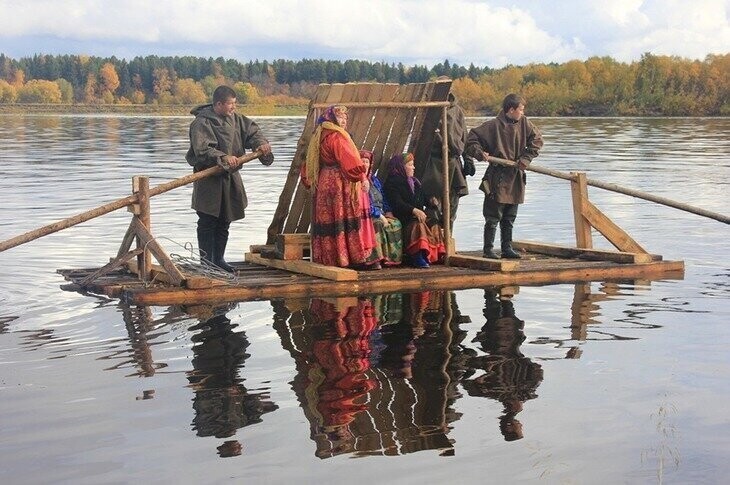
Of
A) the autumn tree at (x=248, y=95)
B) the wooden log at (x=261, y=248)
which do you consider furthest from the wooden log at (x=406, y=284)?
the autumn tree at (x=248, y=95)

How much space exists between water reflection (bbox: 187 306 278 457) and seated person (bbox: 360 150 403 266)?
2591 mm

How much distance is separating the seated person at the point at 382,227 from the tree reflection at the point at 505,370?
1.93m

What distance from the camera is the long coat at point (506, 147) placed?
44.2 ft

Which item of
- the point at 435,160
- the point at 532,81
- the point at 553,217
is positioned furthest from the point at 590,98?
the point at 435,160

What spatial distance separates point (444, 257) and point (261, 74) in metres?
160

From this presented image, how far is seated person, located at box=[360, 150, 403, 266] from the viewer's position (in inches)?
500

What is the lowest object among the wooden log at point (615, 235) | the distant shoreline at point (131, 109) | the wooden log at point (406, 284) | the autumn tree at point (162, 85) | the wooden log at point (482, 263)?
the distant shoreline at point (131, 109)

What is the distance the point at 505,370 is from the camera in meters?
8.76

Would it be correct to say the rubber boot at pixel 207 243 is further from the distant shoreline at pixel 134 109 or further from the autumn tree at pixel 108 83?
the autumn tree at pixel 108 83

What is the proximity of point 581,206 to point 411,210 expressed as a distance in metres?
2.43

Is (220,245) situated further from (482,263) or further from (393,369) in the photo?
(393,369)

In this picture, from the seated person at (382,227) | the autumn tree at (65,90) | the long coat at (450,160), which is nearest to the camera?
the seated person at (382,227)

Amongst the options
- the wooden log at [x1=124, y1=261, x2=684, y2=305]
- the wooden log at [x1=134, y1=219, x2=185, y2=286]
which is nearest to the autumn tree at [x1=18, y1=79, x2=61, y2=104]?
the wooden log at [x1=124, y1=261, x2=684, y2=305]

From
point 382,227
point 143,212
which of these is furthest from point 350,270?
point 143,212
